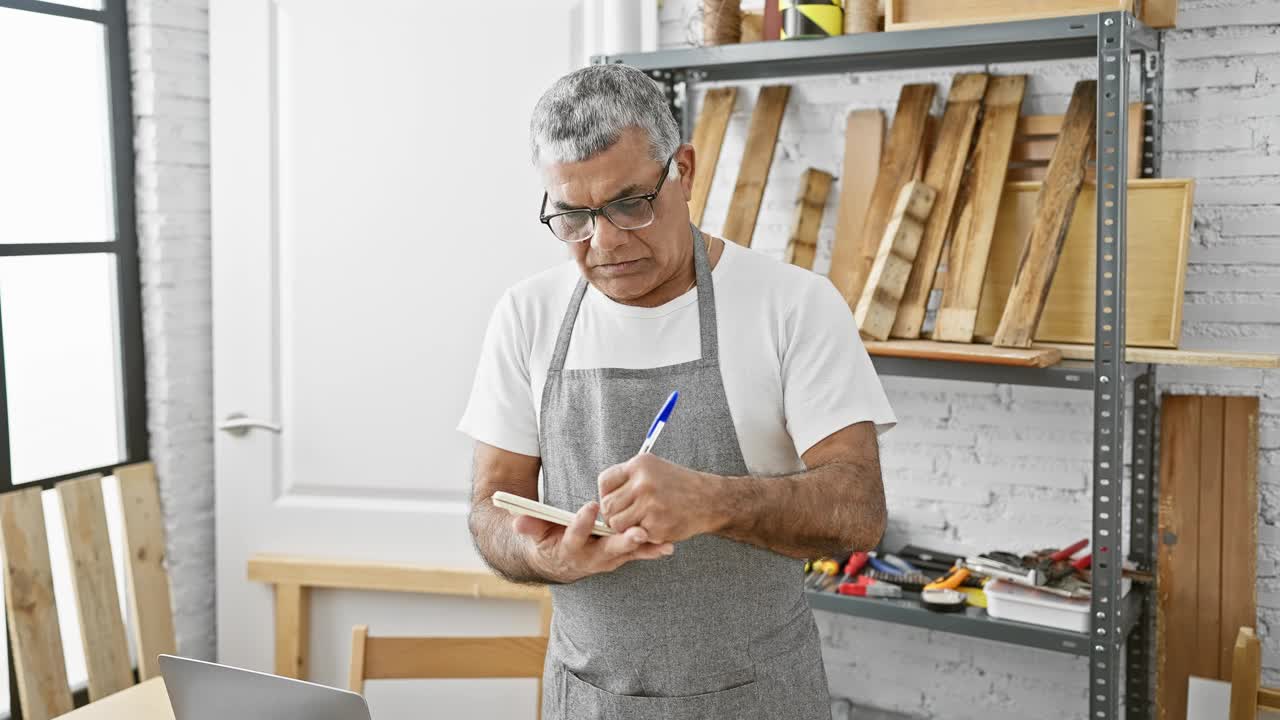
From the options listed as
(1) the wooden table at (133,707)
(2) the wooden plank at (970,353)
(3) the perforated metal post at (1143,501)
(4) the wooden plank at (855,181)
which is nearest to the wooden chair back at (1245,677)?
(3) the perforated metal post at (1143,501)

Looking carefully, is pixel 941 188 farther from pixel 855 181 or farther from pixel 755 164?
pixel 755 164

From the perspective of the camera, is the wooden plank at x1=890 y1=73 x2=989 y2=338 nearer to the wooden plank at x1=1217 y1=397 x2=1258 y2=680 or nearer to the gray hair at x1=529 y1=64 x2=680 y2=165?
the wooden plank at x1=1217 y1=397 x2=1258 y2=680

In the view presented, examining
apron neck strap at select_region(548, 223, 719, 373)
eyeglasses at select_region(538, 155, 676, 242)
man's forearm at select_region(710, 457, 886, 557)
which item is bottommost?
man's forearm at select_region(710, 457, 886, 557)

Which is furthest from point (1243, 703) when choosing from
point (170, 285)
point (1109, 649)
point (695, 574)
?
point (170, 285)

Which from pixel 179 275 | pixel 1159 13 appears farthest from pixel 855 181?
pixel 179 275

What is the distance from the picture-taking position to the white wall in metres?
2.42

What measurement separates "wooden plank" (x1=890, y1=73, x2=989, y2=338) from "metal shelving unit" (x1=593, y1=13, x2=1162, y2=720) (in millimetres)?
95

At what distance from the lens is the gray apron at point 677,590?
5.48 feet

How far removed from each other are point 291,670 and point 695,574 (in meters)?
1.76

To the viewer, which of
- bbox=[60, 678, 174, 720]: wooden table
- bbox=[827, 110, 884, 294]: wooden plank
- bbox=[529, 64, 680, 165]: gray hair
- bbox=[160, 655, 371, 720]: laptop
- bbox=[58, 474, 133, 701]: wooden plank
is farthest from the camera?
bbox=[827, 110, 884, 294]: wooden plank

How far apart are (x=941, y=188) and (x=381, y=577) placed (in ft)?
5.51

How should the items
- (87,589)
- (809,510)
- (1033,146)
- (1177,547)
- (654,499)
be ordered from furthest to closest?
(87,589)
(1033,146)
(1177,547)
(809,510)
(654,499)

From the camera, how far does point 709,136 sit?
9.32 feet

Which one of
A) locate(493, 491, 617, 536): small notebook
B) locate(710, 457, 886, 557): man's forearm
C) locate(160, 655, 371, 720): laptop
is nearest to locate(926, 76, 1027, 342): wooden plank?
locate(710, 457, 886, 557): man's forearm
